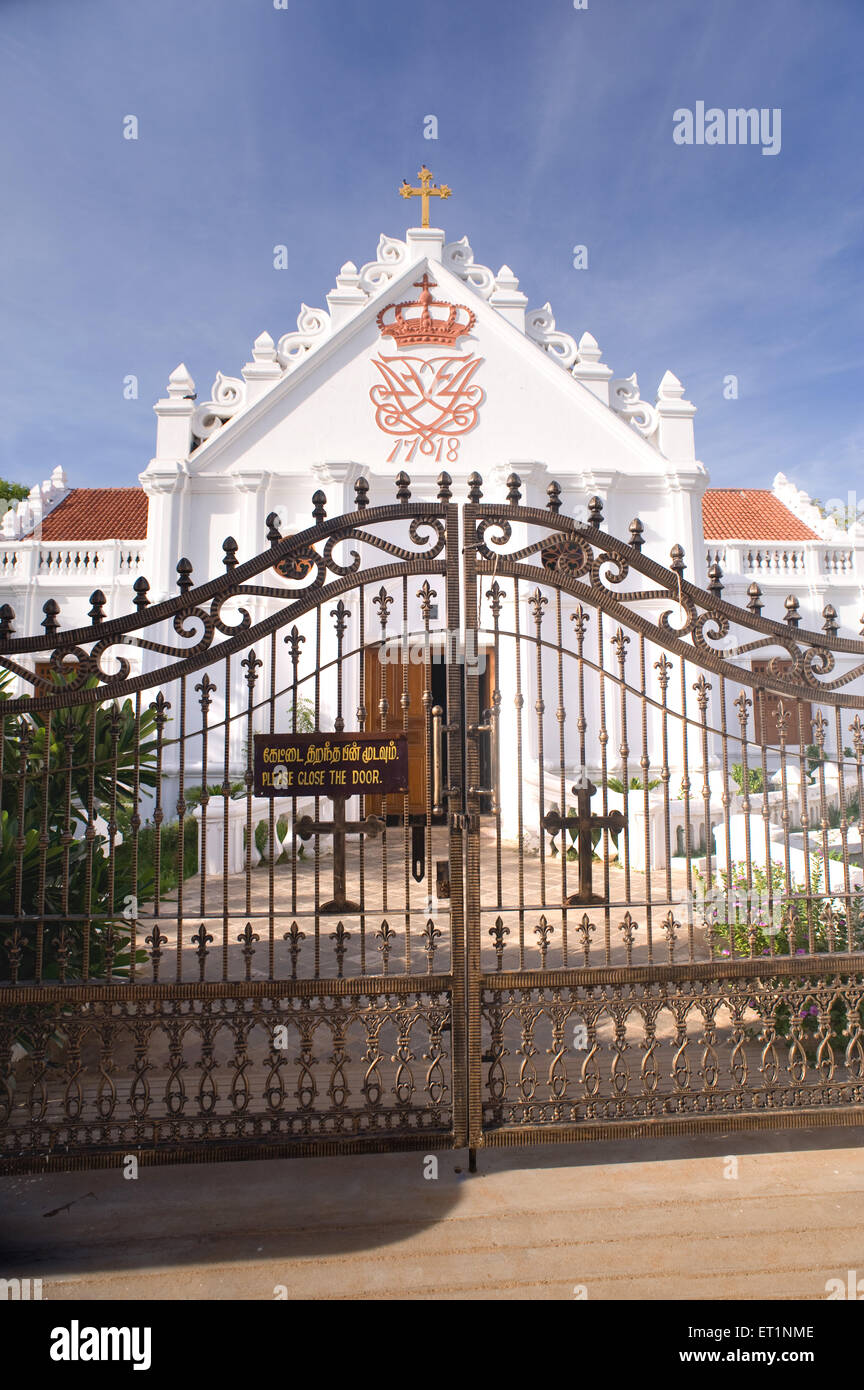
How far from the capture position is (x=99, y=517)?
1585cm

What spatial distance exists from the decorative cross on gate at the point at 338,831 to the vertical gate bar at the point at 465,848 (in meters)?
0.35

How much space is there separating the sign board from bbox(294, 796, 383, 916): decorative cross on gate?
12 cm

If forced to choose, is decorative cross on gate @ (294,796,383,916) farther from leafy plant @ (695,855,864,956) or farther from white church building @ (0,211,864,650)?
white church building @ (0,211,864,650)

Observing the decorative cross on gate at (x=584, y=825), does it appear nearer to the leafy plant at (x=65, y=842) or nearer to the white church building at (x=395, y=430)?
the leafy plant at (x=65, y=842)

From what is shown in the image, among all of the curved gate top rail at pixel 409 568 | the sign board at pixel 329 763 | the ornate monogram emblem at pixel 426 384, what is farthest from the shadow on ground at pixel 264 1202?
the ornate monogram emblem at pixel 426 384

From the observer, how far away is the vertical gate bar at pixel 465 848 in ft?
11.1

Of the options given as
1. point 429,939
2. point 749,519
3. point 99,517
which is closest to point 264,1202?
point 429,939

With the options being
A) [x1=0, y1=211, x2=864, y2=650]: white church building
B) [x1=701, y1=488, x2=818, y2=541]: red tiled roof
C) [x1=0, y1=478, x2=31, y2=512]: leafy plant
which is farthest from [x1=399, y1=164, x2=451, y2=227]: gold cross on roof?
[x1=0, y1=478, x2=31, y2=512]: leafy plant

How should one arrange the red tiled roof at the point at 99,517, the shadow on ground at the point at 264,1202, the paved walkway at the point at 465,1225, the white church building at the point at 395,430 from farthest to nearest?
1. the red tiled roof at the point at 99,517
2. the white church building at the point at 395,430
3. the shadow on ground at the point at 264,1202
4. the paved walkway at the point at 465,1225

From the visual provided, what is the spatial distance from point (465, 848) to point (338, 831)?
553 mm

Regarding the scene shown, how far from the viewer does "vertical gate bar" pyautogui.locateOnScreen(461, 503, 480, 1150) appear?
11.1 ft

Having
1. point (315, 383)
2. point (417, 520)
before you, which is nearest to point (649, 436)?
point (315, 383)

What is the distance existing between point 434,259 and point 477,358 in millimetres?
1673

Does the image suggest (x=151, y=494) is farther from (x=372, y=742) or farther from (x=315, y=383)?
(x=372, y=742)
